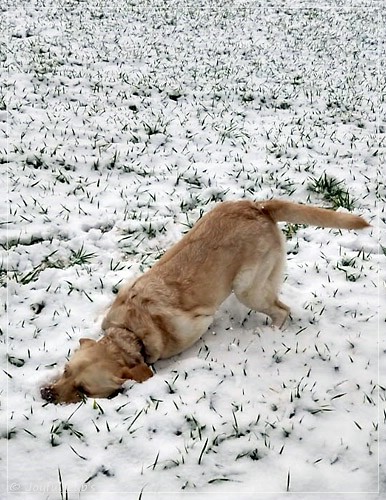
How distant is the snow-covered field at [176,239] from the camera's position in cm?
297

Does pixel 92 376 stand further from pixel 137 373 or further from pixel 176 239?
pixel 176 239

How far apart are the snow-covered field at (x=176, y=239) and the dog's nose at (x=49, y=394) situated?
7cm

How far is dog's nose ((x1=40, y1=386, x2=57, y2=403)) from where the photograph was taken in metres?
3.33

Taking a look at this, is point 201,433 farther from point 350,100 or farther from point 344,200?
point 350,100

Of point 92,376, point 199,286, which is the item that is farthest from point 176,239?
point 92,376

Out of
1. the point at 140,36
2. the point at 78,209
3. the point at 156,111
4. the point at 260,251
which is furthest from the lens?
the point at 140,36

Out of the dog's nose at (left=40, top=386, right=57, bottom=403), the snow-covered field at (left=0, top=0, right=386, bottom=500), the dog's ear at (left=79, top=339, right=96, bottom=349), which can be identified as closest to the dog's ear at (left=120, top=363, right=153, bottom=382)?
the snow-covered field at (left=0, top=0, right=386, bottom=500)

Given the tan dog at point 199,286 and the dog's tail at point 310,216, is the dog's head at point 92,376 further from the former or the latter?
the dog's tail at point 310,216

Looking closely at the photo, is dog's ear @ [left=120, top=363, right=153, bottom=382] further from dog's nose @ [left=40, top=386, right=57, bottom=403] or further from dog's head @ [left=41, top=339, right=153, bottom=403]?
dog's nose @ [left=40, top=386, right=57, bottom=403]

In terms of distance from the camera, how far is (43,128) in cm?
690

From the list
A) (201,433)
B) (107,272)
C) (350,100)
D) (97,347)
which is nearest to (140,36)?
(350,100)

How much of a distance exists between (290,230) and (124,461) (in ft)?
10.3

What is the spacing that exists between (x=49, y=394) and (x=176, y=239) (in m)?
2.31

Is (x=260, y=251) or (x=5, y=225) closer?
(x=260, y=251)
